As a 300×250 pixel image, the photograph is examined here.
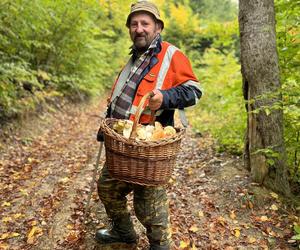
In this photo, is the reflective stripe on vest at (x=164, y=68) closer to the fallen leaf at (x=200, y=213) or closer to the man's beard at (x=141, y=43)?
the man's beard at (x=141, y=43)

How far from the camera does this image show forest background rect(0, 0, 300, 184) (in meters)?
4.62

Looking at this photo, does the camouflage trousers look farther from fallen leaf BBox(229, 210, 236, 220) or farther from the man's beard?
fallen leaf BBox(229, 210, 236, 220)

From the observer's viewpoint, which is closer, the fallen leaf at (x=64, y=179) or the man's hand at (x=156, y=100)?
the man's hand at (x=156, y=100)

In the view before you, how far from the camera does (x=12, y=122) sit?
7.40 meters

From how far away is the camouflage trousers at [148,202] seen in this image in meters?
2.96

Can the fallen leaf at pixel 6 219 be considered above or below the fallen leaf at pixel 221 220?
above

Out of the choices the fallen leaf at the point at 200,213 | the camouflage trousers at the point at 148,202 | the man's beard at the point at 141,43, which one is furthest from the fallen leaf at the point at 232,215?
the man's beard at the point at 141,43

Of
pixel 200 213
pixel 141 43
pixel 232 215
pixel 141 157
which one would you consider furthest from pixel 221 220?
pixel 141 43

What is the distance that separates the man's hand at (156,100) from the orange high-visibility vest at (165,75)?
0.24m

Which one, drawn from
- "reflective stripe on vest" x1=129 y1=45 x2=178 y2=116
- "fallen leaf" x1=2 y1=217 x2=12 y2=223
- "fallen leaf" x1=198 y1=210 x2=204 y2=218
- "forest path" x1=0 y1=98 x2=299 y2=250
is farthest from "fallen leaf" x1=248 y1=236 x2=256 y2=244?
"fallen leaf" x1=2 y1=217 x2=12 y2=223

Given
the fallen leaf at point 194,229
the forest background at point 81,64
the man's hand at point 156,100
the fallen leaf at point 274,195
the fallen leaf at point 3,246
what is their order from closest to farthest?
the man's hand at point 156,100 → the fallen leaf at point 3,246 → the fallen leaf at point 194,229 → the fallen leaf at point 274,195 → the forest background at point 81,64

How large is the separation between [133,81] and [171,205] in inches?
87.6

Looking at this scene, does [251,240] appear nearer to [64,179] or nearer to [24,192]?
[64,179]

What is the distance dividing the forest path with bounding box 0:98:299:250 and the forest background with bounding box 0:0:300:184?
2.59 ft
